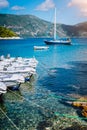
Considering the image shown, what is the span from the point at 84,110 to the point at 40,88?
497 inches

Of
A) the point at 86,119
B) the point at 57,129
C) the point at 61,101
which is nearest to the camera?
the point at 57,129

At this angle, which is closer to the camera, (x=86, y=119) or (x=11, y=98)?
(x=86, y=119)

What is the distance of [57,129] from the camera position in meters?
22.6

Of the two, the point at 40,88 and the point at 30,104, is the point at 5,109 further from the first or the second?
the point at 40,88

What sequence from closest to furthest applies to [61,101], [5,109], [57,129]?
[57,129] → [5,109] → [61,101]

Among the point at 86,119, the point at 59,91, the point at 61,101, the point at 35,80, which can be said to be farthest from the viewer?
the point at 35,80

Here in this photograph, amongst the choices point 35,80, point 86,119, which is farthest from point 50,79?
point 86,119

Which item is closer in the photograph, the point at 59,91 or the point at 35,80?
the point at 59,91

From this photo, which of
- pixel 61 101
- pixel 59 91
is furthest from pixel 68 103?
pixel 59 91

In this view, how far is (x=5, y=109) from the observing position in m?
27.9

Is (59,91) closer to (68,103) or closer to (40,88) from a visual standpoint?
(40,88)

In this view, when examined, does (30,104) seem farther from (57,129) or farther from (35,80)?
(35,80)

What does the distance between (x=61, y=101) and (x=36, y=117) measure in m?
5.54

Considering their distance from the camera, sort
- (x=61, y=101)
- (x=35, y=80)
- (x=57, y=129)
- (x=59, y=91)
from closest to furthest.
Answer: (x=57, y=129) < (x=61, y=101) < (x=59, y=91) < (x=35, y=80)
